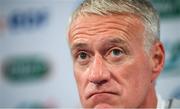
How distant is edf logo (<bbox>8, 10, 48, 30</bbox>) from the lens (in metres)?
3.11

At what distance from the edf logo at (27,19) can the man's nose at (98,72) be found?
1594 millimetres

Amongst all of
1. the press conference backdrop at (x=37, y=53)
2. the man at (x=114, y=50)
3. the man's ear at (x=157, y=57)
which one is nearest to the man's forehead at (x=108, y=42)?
the man at (x=114, y=50)

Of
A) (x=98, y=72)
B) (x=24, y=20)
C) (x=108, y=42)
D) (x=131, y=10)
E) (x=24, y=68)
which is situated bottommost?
(x=98, y=72)

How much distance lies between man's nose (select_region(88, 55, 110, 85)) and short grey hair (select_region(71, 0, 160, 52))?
162 mm

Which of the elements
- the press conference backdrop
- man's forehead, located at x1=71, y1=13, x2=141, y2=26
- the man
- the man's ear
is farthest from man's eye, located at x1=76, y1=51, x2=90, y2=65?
the press conference backdrop

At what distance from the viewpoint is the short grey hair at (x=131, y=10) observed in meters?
1.59

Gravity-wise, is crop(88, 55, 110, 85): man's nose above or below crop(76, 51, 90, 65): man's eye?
below

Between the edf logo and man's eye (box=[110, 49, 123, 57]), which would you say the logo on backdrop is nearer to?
the edf logo

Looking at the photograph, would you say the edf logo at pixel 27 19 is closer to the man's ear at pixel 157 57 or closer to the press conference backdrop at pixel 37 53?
the press conference backdrop at pixel 37 53

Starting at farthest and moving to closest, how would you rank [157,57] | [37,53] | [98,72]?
1. [37,53]
2. [157,57]
3. [98,72]

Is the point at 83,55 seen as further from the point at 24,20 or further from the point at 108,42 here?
the point at 24,20

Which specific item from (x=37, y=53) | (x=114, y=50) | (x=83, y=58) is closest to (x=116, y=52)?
(x=114, y=50)

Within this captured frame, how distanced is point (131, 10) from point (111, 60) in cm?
18

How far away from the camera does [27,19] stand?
315cm
